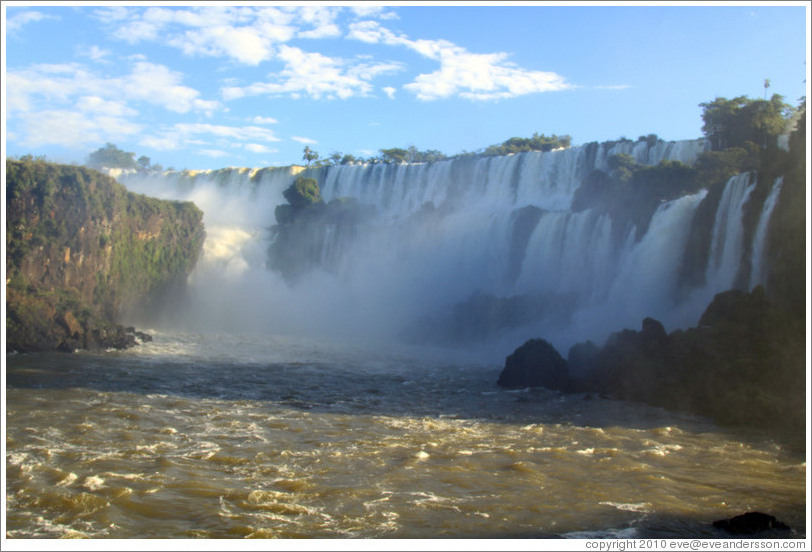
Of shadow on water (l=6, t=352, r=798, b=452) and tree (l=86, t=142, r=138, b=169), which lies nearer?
shadow on water (l=6, t=352, r=798, b=452)

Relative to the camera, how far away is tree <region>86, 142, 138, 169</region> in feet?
209

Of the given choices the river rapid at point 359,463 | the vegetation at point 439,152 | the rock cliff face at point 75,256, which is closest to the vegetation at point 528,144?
the vegetation at point 439,152

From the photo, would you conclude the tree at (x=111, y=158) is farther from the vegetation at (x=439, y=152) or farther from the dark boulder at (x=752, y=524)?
the dark boulder at (x=752, y=524)

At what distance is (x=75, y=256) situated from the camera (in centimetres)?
2334

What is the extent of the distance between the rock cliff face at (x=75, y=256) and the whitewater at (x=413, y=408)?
1.18m

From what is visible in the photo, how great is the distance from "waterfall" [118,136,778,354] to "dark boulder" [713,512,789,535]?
13.3 metres

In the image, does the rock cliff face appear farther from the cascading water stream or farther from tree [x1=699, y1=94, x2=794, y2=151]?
tree [x1=699, y1=94, x2=794, y2=151]

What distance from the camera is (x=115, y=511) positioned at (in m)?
7.89

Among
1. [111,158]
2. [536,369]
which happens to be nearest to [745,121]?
[536,369]

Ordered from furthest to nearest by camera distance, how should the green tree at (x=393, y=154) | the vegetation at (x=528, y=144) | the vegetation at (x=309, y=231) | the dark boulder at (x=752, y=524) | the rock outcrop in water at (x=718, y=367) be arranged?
the green tree at (x=393, y=154) < the vegetation at (x=528, y=144) < the vegetation at (x=309, y=231) < the rock outcrop in water at (x=718, y=367) < the dark boulder at (x=752, y=524)

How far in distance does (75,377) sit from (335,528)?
11.2 metres

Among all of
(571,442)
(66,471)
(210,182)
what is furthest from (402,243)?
(66,471)

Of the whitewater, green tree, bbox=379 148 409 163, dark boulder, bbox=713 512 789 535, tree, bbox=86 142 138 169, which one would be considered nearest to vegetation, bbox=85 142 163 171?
tree, bbox=86 142 138 169

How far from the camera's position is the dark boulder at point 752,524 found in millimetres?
7254
